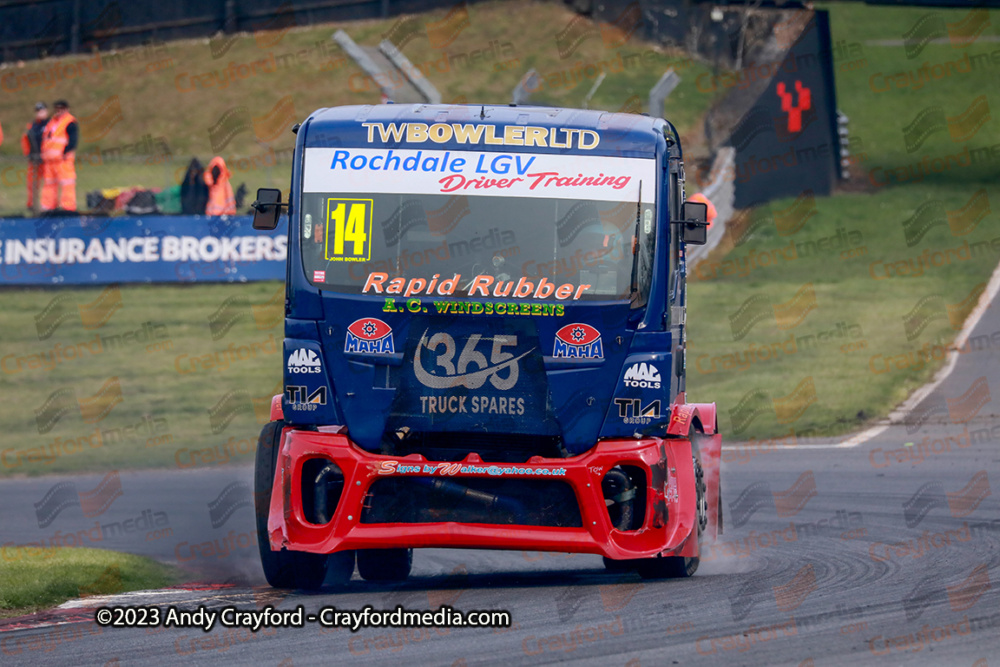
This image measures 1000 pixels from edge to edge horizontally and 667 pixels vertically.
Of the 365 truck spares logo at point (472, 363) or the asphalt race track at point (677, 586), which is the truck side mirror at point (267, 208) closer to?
the 365 truck spares logo at point (472, 363)

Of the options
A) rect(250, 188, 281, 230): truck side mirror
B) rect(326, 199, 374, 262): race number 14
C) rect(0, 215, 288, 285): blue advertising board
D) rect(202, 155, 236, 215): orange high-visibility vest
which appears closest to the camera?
rect(326, 199, 374, 262): race number 14

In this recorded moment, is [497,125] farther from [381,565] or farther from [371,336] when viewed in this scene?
[381,565]

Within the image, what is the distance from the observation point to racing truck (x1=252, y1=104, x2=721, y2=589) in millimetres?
8625

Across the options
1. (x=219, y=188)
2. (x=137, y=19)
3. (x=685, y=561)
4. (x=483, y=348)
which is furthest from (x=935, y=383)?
(x=137, y=19)

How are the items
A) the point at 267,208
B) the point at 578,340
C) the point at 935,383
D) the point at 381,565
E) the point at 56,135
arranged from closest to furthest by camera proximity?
the point at 578,340 < the point at 267,208 < the point at 381,565 < the point at 935,383 < the point at 56,135

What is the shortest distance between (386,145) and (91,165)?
21.8m

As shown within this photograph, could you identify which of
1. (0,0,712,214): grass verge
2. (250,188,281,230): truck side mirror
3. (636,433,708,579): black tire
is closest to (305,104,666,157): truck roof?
(250,188,281,230): truck side mirror

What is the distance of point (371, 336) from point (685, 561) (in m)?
2.50

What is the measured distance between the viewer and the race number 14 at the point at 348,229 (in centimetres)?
881

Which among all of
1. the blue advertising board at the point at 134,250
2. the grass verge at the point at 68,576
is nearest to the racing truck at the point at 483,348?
the grass verge at the point at 68,576

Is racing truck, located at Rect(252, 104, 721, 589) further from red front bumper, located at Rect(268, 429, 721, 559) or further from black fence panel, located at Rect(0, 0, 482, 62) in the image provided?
black fence panel, located at Rect(0, 0, 482, 62)

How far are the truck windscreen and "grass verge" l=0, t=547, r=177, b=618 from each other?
2.68 m

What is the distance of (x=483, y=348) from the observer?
28.6ft

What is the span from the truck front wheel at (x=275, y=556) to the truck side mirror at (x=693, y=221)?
291 centimetres
